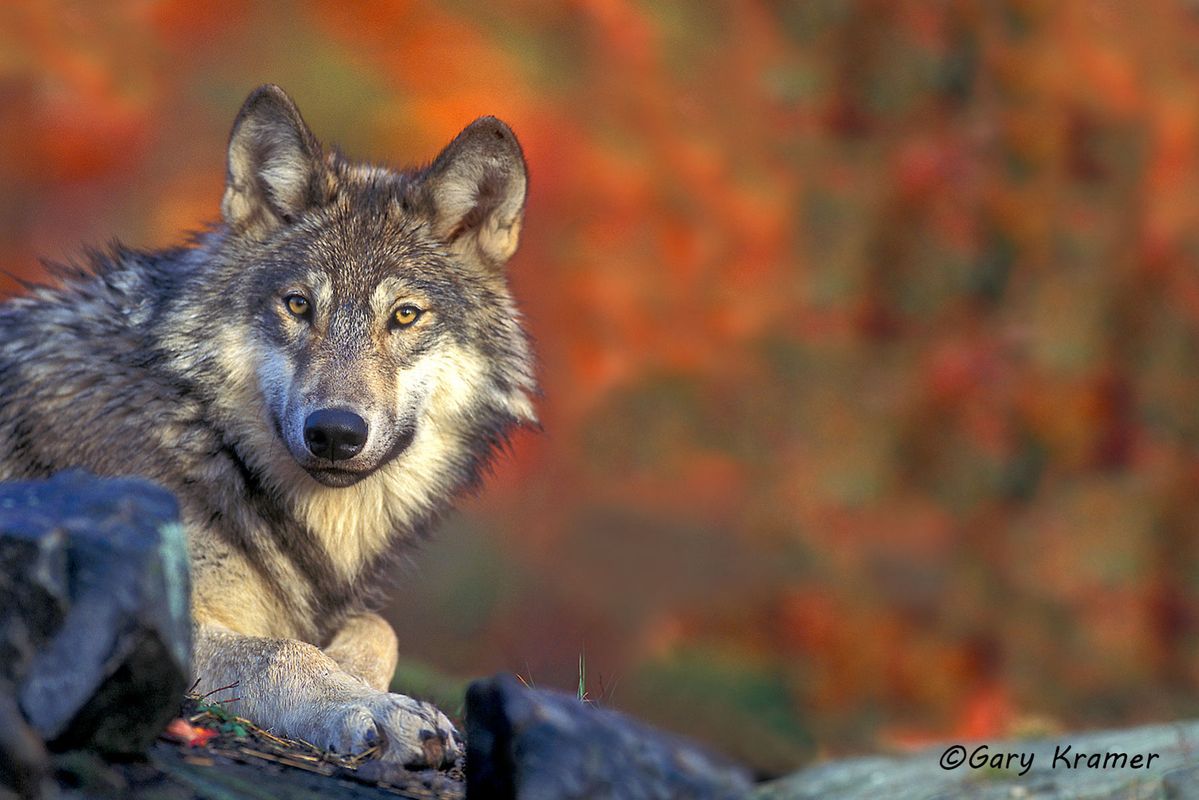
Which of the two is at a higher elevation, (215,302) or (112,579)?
(215,302)

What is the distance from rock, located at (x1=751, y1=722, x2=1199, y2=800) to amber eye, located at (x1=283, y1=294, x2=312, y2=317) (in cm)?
233

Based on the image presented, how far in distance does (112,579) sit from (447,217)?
258cm

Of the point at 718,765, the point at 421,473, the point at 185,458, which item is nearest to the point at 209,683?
the point at 185,458

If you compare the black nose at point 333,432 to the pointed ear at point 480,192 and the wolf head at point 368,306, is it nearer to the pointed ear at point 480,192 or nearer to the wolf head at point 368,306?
the wolf head at point 368,306

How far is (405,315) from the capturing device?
→ 191 inches

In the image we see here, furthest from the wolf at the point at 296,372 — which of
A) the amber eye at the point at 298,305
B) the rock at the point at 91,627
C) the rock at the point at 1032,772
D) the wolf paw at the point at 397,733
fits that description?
the rock at the point at 1032,772

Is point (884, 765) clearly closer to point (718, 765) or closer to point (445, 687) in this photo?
point (718, 765)

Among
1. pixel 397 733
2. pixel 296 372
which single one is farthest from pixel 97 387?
pixel 397 733

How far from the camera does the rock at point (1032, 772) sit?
3.29 meters

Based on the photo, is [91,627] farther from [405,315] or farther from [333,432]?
[405,315]

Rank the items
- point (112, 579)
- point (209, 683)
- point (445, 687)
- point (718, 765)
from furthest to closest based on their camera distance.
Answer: point (445, 687)
point (209, 683)
point (718, 765)
point (112, 579)

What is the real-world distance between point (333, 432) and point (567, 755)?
5.60ft

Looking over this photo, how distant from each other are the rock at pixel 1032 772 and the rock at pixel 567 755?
0.33 metres

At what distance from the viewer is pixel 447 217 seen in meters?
5.15
